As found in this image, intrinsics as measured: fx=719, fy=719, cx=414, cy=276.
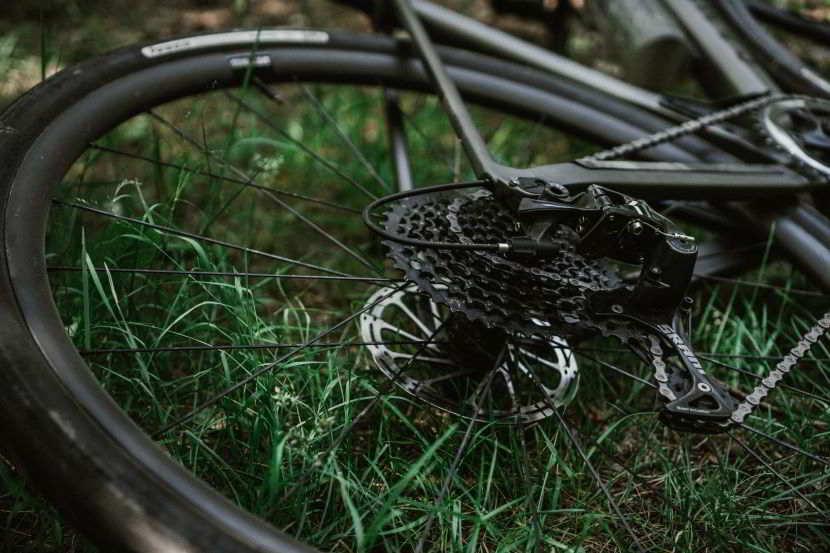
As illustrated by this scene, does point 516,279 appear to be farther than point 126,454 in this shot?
Yes

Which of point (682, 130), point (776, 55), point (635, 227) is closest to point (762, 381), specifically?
point (635, 227)

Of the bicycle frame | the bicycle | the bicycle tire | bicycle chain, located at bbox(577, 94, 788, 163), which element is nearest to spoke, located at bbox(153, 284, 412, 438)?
the bicycle

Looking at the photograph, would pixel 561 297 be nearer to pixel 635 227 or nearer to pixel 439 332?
pixel 635 227

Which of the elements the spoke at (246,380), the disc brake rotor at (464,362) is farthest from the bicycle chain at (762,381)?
the spoke at (246,380)

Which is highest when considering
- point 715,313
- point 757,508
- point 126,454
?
point 126,454

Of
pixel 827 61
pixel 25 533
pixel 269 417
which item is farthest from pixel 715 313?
pixel 827 61

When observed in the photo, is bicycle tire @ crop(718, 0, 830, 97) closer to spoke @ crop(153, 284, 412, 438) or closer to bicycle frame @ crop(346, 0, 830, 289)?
bicycle frame @ crop(346, 0, 830, 289)

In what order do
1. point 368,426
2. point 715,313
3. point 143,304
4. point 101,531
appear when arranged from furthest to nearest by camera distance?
point 715,313, point 143,304, point 368,426, point 101,531

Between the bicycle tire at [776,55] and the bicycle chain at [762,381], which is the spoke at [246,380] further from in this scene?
the bicycle tire at [776,55]

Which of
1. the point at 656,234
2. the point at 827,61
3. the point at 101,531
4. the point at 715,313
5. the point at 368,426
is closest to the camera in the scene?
the point at 101,531

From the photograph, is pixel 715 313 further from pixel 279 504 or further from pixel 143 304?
pixel 143 304
